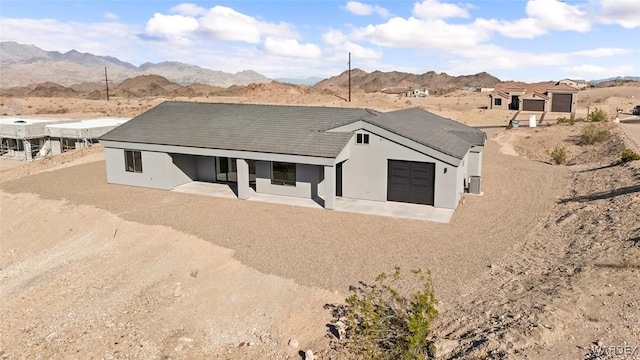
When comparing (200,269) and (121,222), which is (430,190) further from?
(121,222)

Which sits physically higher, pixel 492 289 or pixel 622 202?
pixel 622 202

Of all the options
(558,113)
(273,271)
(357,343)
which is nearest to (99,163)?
(273,271)

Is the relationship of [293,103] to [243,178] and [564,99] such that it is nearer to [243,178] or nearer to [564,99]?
[564,99]

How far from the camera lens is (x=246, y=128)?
2627 centimetres

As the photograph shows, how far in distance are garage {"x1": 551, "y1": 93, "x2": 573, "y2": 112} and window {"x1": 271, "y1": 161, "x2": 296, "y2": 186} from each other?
179ft

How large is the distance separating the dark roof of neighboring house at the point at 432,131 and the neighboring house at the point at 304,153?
84 mm

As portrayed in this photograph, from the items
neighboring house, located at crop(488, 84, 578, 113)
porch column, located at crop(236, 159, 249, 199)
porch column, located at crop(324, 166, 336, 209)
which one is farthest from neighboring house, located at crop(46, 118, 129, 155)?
neighboring house, located at crop(488, 84, 578, 113)

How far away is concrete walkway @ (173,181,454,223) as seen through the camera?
21281 mm

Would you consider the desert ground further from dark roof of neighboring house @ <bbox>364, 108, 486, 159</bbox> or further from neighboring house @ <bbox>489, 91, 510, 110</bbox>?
neighboring house @ <bbox>489, 91, 510, 110</bbox>

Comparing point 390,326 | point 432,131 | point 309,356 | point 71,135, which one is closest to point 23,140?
point 71,135

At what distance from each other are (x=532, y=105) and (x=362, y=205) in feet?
177

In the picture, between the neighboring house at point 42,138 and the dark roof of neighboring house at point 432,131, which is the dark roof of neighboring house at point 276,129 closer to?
the dark roof of neighboring house at point 432,131

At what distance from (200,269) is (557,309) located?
10.9 m

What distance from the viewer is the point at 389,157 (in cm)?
2288
